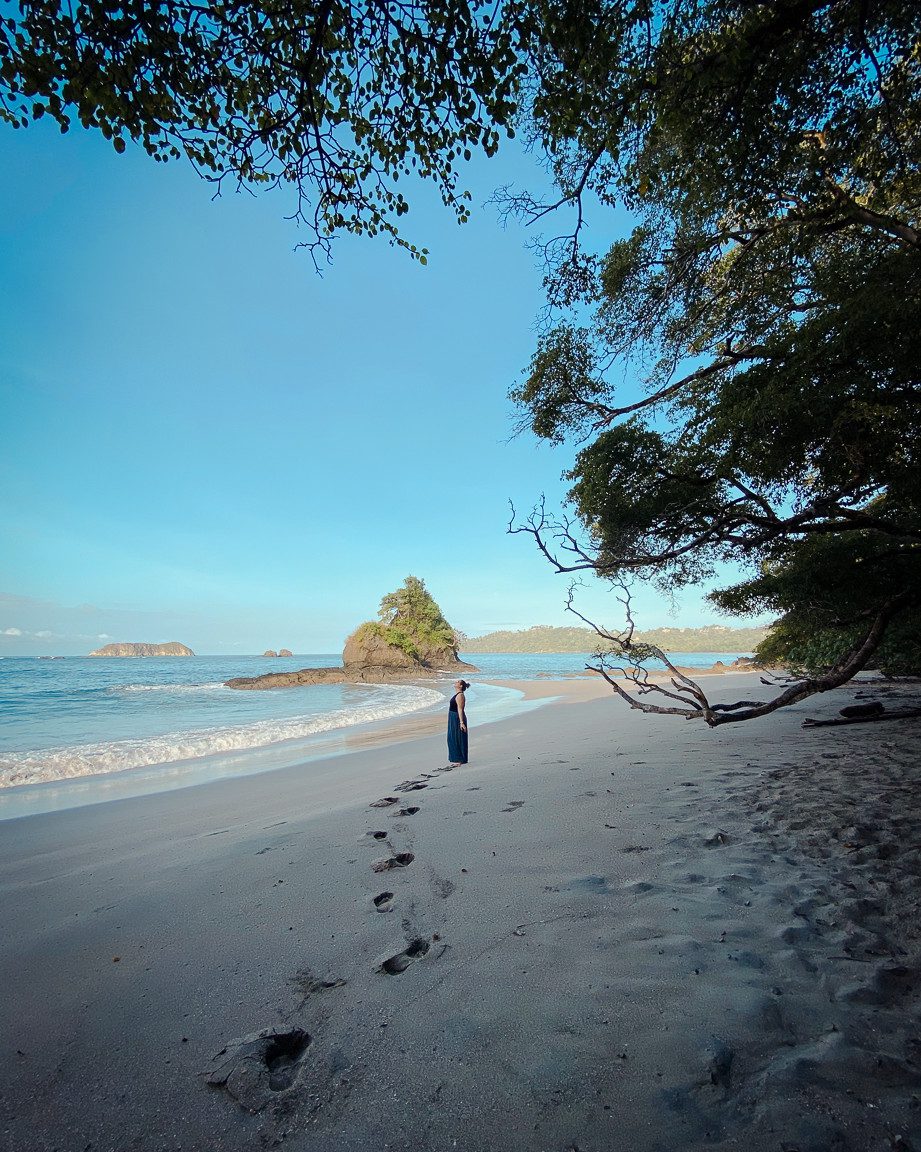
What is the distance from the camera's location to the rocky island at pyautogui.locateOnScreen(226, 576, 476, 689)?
4550cm

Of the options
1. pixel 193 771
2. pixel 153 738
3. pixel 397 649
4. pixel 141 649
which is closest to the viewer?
pixel 193 771

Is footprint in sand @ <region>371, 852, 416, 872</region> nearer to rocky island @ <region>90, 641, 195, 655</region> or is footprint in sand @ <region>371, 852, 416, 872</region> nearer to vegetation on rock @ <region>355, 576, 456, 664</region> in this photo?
vegetation on rock @ <region>355, 576, 456, 664</region>

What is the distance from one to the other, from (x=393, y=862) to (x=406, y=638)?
51.5m

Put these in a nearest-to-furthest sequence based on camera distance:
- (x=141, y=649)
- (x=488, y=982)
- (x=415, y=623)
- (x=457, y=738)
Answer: (x=488, y=982) < (x=457, y=738) < (x=415, y=623) < (x=141, y=649)

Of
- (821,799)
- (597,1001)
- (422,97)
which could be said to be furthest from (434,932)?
(422,97)

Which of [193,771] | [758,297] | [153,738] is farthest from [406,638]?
[758,297]

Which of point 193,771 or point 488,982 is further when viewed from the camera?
point 193,771

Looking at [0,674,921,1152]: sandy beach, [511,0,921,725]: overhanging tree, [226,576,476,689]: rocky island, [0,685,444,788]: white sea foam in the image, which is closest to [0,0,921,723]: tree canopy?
[511,0,921,725]: overhanging tree

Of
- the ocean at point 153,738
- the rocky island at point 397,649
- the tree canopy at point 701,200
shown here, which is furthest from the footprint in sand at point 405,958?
the rocky island at point 397,649

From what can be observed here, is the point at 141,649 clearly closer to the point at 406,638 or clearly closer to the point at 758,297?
the point at 406,638

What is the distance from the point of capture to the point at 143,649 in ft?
424

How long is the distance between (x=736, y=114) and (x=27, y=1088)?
768 cm

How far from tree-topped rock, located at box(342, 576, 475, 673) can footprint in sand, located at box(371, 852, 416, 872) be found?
153 ft

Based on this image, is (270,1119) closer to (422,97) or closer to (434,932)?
(434,932)
